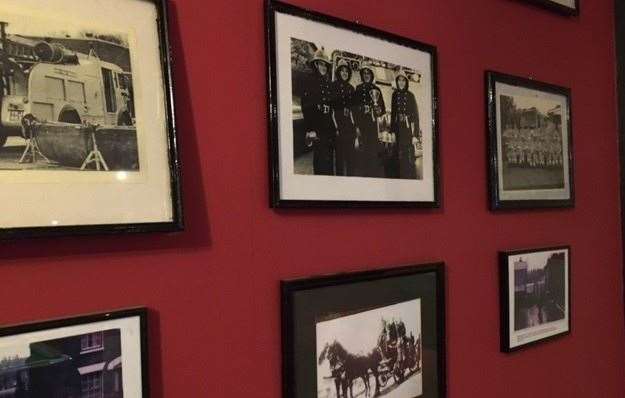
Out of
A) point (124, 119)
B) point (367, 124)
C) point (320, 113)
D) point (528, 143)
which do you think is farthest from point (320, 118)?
point (528, 143)

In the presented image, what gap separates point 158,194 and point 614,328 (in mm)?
1869

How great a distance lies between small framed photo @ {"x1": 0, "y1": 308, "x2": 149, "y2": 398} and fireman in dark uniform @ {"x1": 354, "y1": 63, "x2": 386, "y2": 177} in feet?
1.99

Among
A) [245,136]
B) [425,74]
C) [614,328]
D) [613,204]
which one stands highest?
[425,74]

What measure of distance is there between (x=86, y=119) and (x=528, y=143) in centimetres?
133

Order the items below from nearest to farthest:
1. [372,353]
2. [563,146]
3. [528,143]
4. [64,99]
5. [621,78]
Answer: [64,99], [372,353], [528,143], [563,146], [621,78]

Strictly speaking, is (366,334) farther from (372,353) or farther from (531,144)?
(531,144)

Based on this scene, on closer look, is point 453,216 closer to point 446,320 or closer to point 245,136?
point 446,320

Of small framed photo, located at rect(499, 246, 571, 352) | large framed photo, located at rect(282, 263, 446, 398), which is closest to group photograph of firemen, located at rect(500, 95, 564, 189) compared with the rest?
small framed photo, located at rect(499, 246, 571, 352)

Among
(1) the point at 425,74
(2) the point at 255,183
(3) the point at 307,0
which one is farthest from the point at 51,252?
(1) the point at 425,74

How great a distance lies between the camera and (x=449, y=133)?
1566 millimetres

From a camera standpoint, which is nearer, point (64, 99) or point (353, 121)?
point (64, 99)

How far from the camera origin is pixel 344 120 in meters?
1.29

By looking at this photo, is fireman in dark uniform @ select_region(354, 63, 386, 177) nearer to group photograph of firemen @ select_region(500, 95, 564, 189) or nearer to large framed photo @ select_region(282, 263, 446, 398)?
large framed photo @ select_region(282, 263, 446, 398)

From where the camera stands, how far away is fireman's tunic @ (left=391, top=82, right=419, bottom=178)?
1405mm
